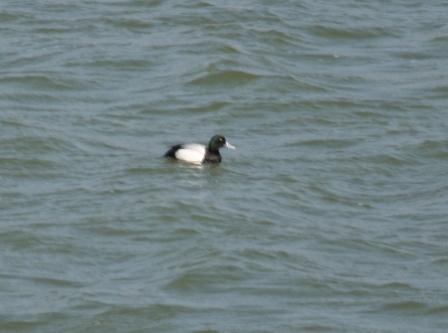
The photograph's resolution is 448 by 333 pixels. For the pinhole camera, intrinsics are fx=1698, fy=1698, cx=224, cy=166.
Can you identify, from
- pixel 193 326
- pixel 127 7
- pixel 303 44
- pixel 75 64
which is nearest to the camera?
pixel 193 326

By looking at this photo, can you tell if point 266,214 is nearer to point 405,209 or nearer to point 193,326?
point 405,209

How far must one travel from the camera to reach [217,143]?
59.4 feet

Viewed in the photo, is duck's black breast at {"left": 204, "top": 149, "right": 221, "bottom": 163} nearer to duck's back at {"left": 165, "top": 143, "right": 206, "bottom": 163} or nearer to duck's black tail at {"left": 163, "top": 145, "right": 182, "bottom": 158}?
duck's back at {"left": 165, "top": 143, "right": 206, "bottom": 163}

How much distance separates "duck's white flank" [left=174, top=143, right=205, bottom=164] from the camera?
1788 cm

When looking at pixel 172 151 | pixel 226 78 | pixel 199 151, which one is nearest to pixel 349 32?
pixel 226 78

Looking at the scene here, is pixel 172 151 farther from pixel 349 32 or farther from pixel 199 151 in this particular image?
pixel 349 32

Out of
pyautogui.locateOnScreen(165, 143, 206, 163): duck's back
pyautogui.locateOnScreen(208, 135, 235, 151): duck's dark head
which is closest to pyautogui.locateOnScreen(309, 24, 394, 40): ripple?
pyautogui.locateOnScreen(208, 135, 235, 151): duck's dark head

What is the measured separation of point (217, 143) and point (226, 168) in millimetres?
284

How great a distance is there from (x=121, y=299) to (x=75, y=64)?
26.5ft

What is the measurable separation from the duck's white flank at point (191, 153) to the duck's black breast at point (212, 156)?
5 centimetres

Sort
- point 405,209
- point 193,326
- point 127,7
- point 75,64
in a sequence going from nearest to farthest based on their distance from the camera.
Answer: point 193,326
point 405,209
point 75,64
point 127,7

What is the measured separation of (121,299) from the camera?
13820mm

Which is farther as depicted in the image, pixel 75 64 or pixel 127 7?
pixel 127 7

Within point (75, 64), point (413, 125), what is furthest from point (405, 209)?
point (75, 64)
